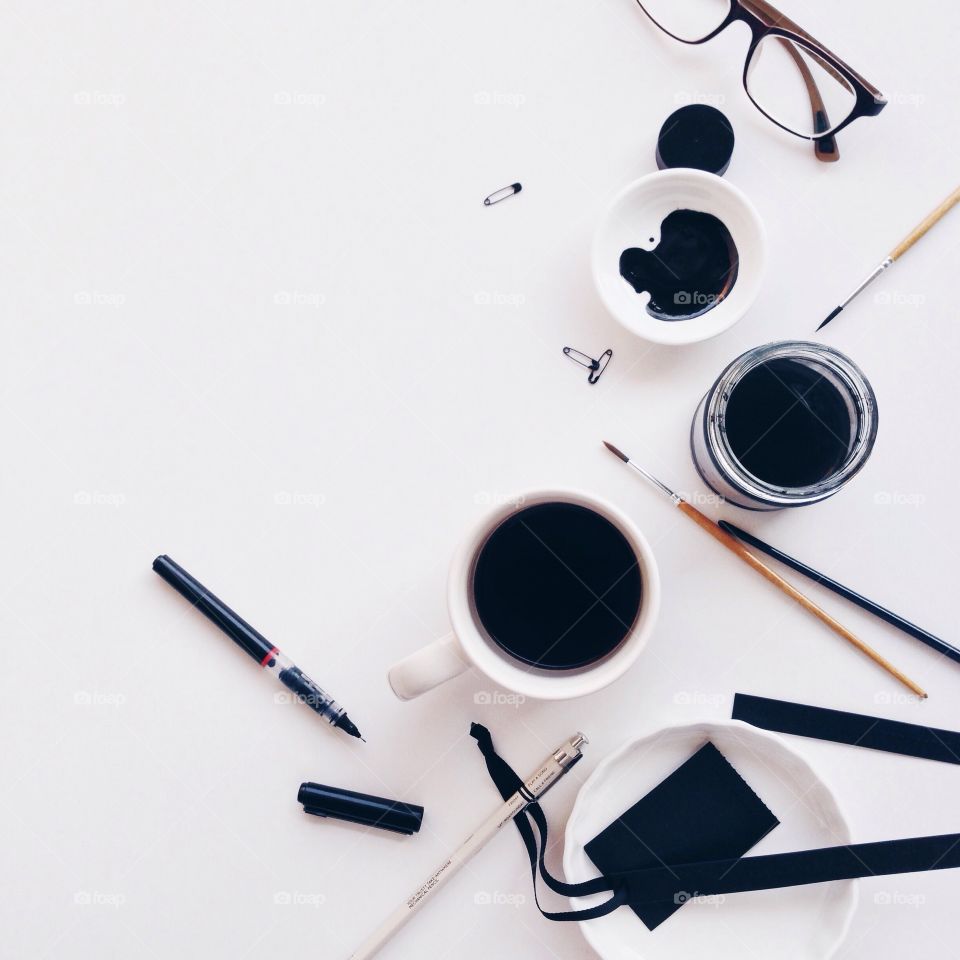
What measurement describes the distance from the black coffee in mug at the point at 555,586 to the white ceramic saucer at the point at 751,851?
0.49ft

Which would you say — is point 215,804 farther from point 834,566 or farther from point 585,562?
point 834,566

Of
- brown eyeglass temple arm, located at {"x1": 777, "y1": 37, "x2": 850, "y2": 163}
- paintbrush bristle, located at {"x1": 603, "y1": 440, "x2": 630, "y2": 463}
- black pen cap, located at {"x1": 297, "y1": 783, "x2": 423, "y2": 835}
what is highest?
brown eyeglass temple arm, located at {"x1": 777, "y1": 37, "x2": 850, "y2": 163}

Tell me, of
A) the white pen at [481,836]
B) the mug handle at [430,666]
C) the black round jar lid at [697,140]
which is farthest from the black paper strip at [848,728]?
the black round jar lid at [697,140]

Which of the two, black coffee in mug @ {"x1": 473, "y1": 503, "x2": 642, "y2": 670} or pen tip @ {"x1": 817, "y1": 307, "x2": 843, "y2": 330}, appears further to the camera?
pen tip @ {"x1": 817, "y1": 307, "x2": 843, "y2": 330}

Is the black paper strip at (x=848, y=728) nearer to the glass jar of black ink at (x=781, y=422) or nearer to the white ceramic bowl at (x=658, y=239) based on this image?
the glass jar of black ink at (x=781, y=422)

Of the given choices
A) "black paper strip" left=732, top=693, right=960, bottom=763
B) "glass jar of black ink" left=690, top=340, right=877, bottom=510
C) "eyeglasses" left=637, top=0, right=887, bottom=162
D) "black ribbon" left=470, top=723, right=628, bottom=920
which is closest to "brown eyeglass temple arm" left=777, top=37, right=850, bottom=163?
"eyeglasses" left=637, top=0, right=887, bottom=162

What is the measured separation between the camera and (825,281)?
887 mm

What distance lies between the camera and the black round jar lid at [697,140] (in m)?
0.87

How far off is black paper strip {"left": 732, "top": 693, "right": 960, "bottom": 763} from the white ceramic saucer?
4 centimetres

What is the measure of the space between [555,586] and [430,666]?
0.15 m

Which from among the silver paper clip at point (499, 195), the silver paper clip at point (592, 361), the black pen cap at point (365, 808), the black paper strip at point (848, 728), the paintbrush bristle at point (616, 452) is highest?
the silver paper clip at point (499, 195)

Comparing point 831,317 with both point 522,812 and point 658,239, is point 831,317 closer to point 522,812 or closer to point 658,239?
point 658,239

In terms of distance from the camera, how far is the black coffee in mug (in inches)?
30.0

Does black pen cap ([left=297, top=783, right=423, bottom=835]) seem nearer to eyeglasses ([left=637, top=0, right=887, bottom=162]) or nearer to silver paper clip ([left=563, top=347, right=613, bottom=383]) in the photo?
silver paper clip ([left=563, top=347, right=613, bottom=383])
